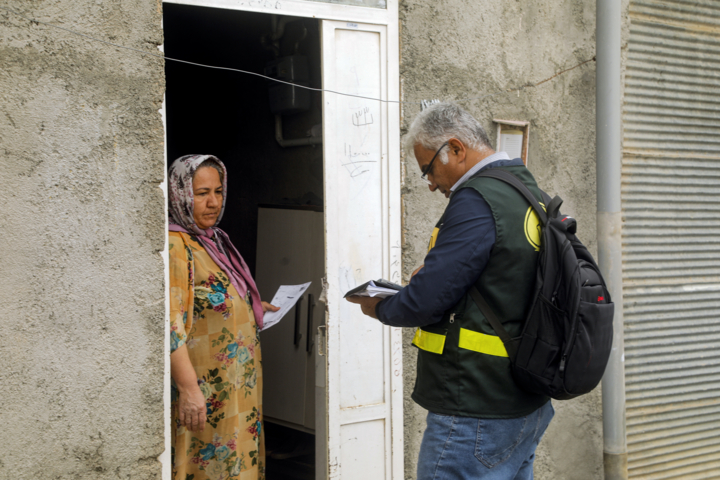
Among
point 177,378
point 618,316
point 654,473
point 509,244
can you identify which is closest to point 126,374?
point 177,378

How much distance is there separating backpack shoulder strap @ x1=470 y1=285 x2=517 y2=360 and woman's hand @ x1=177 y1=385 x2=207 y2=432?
126cm

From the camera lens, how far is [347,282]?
291 centimetres

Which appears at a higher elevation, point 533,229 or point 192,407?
point 533,229

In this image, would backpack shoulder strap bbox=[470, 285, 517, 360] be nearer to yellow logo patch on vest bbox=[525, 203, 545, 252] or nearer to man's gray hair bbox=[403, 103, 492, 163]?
yellow logo patch on vest bbox=[525, 203, 545, 252]

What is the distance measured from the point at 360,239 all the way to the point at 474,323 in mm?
1133

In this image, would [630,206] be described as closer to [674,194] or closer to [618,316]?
[674,194]

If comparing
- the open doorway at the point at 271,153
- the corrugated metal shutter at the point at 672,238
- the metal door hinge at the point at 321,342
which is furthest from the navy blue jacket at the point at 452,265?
the corrugated metal shutter at the point at 672,238

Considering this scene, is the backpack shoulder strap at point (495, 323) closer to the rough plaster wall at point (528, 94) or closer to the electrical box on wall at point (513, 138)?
the rough plaster wall at point (528, 94)

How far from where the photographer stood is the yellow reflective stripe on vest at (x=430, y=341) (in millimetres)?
1958

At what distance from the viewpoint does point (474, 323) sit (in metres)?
1.91

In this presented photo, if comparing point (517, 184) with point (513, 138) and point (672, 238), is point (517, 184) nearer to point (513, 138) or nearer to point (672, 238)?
point (513, 138)

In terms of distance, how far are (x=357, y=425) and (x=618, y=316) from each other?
170 centimetres

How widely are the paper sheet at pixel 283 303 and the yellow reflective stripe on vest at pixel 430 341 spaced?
92 cm

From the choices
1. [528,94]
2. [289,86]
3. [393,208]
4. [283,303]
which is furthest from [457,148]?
[289,86]
